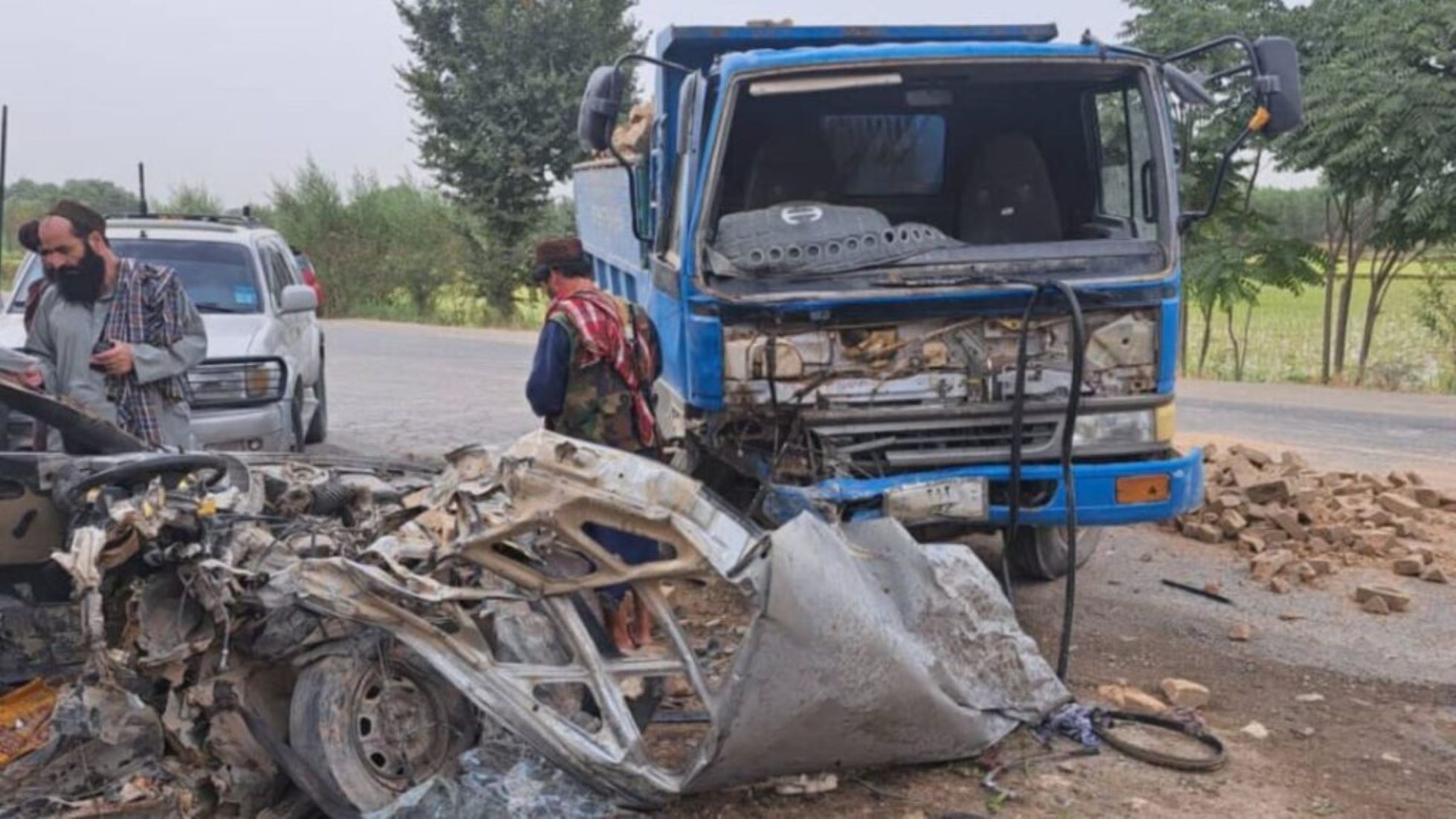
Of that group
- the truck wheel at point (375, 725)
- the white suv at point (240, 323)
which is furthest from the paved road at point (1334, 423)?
the truck wheel at point (375, 725)

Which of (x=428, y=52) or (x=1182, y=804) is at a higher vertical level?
(x=428, y=52)

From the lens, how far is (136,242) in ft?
28.5

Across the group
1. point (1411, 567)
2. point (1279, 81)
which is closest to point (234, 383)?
point (1279, 81)

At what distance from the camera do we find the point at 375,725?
3.69 meters

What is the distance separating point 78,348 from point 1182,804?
15.4ft

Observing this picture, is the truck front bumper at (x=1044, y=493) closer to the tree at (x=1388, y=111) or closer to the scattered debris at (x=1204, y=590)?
the scattered debris at (x=1204, y=590)

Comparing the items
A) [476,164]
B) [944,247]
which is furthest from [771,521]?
[476,164]

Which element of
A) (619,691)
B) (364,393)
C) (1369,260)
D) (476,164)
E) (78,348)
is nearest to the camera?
(619,691)

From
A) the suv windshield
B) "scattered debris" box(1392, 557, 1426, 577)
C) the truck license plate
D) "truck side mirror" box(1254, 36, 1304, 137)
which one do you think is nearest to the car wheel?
the suv windshield

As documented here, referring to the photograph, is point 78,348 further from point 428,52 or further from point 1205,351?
point 428,52

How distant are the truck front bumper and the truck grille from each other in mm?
52

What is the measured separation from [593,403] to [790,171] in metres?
2.02

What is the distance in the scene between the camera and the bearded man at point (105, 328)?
5473mm

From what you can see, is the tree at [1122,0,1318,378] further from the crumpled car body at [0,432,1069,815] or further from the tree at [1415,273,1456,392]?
the crumpled car body at [0,432,1069,815]
